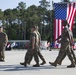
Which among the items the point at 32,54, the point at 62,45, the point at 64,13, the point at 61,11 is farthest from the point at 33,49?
the point at 61,11

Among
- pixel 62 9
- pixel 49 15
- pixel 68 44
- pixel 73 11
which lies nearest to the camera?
pixel 68 44

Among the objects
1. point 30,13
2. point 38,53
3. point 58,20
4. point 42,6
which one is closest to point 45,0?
point 42,6

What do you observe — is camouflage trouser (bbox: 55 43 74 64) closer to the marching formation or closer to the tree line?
the marching formation

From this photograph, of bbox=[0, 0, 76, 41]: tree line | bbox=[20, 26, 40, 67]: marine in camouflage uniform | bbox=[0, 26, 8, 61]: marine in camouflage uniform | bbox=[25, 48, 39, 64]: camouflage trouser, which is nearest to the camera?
bbox=[20, 26, 40, 67]: marine in camouflage uniform

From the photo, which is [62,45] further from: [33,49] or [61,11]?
[61,11]

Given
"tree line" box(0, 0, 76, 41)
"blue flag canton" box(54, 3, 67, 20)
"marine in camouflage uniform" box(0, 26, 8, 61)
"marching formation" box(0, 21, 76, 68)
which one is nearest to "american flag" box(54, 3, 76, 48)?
"blue flag canton" box(54, 3, 67, 20)

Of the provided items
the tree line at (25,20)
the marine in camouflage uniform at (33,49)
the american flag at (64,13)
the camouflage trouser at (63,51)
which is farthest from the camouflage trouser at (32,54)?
the tree line at (25,20)

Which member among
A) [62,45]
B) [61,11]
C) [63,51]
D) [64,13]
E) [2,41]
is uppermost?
[61,11]

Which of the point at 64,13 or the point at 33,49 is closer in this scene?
the point at 33,49

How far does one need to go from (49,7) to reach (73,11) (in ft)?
342

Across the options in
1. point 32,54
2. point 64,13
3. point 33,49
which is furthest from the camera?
point 64,13

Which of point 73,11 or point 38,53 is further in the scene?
point 73,11

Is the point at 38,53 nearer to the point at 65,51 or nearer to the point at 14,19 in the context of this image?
the point at 65,51

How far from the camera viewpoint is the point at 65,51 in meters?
14.6
